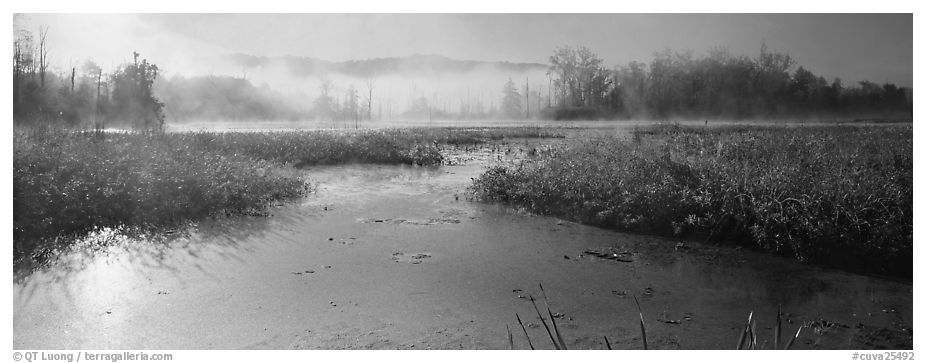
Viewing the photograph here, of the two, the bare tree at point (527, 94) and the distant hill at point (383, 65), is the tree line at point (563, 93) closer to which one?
the bare tree at point (527, 94)

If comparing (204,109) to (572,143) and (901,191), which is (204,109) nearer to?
(572,143)

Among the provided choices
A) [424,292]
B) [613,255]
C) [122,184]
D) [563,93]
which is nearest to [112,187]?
[122,184]

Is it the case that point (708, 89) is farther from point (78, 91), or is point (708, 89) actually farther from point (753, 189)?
point (78, 91)

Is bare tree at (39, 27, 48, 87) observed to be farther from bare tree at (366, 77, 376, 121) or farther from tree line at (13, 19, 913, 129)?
bare tree at (366, 77, 376, 121)

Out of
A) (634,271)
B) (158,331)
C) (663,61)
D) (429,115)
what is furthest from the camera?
(429,115)

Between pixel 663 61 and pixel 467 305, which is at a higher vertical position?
pixel 663 61

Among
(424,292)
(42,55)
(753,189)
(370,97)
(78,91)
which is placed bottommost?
(424,292)

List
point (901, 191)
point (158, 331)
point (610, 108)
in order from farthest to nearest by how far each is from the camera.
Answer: point (610, 108)
point (901, 191)
point (158, 331)

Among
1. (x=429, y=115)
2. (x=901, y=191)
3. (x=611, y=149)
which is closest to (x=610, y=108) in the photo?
(x=611, y=149)
